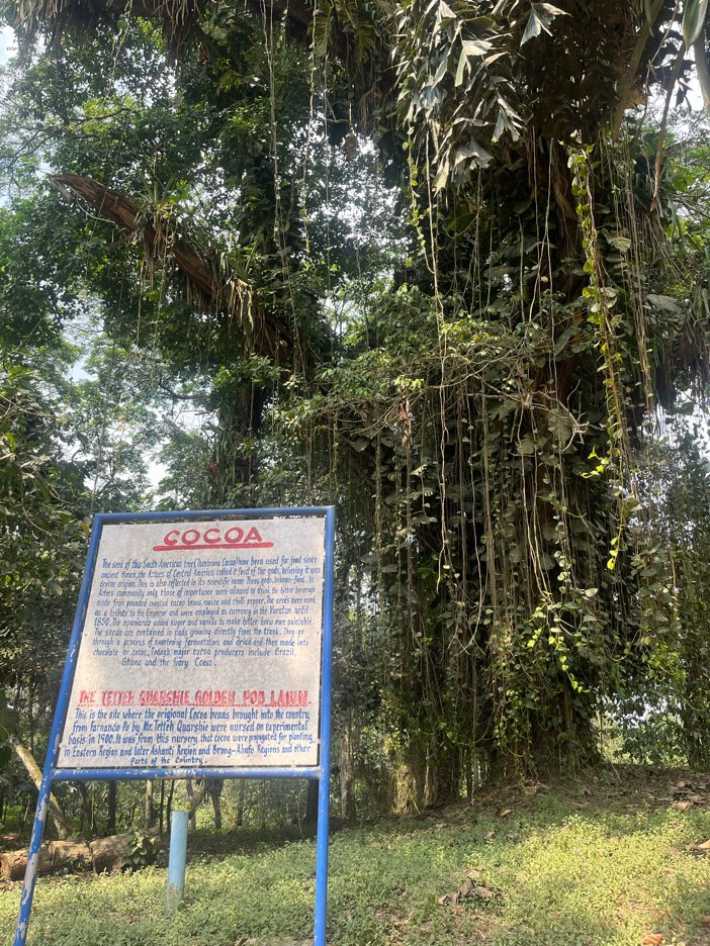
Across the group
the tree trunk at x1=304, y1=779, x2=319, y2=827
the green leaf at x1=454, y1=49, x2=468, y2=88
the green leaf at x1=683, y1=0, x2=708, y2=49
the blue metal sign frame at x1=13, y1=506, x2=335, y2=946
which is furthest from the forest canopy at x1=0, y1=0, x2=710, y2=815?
the blue metal sign frame at x1=13, y1=506, x2=335, y2=946

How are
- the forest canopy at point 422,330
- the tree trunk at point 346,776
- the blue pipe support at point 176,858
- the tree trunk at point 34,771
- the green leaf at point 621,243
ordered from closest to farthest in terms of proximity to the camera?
the blue pipe support at point 176,858
the forest canopy at point 422,330
the green leaf at point 621,243
the tree trunk at point 34,771
the tree trunk at point 346,776

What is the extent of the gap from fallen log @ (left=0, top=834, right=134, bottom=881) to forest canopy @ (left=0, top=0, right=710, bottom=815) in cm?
188

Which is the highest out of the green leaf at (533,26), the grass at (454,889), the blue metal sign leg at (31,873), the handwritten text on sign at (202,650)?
the green leaf at (533,26)

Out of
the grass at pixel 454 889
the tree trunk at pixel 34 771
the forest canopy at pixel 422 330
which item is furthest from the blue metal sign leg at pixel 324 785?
the tree trunk at pixel 34 771

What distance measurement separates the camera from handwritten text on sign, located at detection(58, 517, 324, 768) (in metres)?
2.62

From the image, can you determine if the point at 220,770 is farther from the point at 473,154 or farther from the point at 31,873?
the point at 473,154

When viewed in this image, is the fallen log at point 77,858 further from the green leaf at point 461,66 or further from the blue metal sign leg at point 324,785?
the green leaf at point 461,66

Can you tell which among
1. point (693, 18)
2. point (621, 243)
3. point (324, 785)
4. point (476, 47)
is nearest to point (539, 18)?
point (476, 47)

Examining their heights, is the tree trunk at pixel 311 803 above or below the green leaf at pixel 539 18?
below

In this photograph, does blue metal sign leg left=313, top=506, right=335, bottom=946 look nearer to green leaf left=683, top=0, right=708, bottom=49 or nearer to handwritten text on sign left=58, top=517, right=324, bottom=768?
handwritten text on sign left=58, top=517, right=324, bottom=768

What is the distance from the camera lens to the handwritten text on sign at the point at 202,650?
8.60 feet

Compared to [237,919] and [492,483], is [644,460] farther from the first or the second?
[237,919]

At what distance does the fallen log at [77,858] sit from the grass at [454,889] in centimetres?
54

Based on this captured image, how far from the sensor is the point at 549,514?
5527mm
